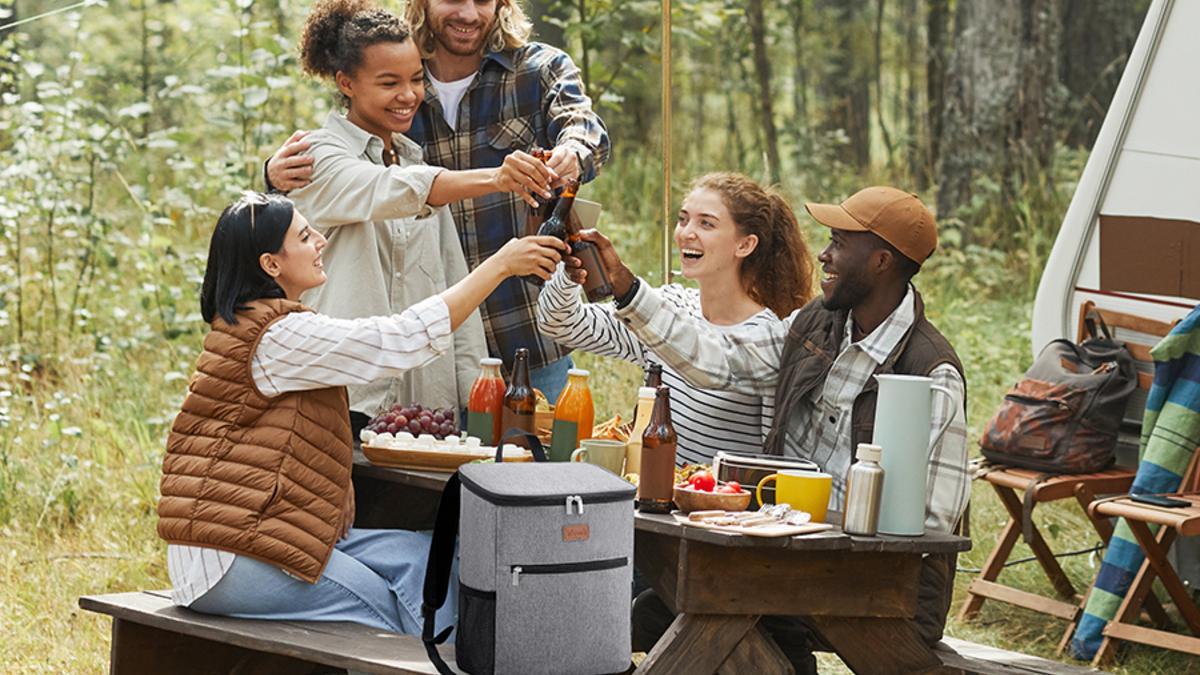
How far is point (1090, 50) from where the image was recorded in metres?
12.2

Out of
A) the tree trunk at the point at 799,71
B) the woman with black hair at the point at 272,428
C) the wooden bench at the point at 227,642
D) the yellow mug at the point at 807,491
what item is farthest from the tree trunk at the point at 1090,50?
the wooden bench at the point at 227,642

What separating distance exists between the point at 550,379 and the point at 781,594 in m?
1.55

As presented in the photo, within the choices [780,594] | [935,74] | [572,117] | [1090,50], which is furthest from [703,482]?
[935,74]

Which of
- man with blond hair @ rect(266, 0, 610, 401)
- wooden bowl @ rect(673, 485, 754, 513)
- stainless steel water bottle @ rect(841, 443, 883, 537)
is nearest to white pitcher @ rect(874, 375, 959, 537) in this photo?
A: stainless steel water bottle @ rect(841, 443, 883, 537)

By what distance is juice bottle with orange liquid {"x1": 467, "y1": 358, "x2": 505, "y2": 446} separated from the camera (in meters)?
4.27

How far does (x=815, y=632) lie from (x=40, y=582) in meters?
3.04

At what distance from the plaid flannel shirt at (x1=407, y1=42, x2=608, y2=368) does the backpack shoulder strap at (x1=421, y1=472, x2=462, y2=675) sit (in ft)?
3.77

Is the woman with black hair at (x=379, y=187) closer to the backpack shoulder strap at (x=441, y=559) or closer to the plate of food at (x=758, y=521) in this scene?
the backpack shoulder strap at (x=441, y=559)

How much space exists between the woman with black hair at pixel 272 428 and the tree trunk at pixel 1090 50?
30.5 feet

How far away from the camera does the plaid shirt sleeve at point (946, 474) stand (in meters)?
3.75

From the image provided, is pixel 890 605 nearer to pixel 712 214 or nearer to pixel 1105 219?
pixel 712 214

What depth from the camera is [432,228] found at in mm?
4637

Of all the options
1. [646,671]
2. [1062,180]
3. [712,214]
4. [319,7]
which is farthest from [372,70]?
[1062,180]

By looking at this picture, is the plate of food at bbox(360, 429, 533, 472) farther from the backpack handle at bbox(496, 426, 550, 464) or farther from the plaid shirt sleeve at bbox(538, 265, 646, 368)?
the plaid shirt sleeve at bbox(538, 265, 646, 368)
